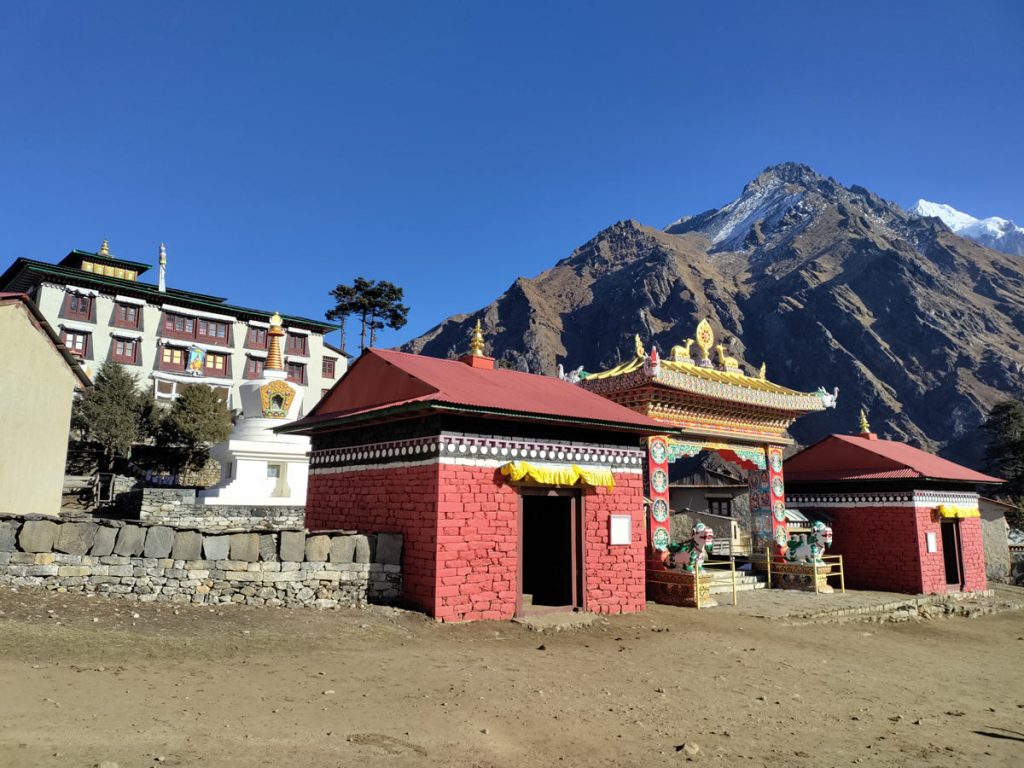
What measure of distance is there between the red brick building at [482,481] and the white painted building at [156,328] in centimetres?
3850

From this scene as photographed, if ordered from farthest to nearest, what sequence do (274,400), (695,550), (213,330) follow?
(213,330) < (274,400) < (695,550)

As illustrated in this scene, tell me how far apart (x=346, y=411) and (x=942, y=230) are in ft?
640

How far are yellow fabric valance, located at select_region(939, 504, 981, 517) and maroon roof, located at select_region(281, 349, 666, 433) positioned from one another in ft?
43.9

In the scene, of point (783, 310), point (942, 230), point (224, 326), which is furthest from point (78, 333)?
point (942, 230)

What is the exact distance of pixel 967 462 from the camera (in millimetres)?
101188

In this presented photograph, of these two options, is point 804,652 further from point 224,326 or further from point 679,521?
point 224,326

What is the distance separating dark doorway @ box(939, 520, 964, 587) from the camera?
24344mm

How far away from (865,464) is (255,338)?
50029 millimetres

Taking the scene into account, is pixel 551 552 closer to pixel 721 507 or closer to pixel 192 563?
pixel 192 563

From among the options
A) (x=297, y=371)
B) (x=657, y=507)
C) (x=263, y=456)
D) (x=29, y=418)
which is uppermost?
(x=297, y=371)

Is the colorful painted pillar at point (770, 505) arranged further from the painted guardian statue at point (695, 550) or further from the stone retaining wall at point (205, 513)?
the stone retaining wall at point (205, 513)

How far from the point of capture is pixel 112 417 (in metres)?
39.4

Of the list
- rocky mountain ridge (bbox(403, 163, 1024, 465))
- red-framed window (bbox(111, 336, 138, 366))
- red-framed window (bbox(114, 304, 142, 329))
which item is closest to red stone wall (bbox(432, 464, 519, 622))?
red-framed window (bbox(111, 336, 138, 366))

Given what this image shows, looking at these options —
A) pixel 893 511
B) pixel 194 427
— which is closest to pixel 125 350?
pixel 194 427
